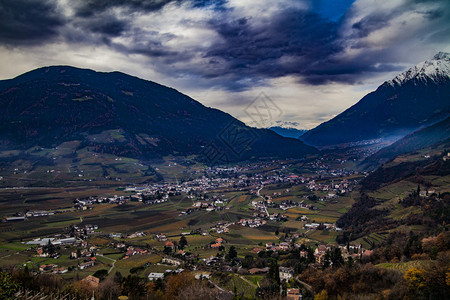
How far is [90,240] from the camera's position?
39219 millimetres

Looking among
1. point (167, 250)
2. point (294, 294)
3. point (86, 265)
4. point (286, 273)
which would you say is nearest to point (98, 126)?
point (167, 250)

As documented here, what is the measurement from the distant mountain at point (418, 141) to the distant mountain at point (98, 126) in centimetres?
5209

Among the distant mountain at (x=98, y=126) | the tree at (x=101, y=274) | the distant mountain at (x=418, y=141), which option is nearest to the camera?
the tree at (x=101, y=274)

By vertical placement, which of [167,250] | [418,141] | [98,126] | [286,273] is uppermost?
[98,126]

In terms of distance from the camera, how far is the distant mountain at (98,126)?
13038cm

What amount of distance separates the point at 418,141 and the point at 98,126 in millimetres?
137198

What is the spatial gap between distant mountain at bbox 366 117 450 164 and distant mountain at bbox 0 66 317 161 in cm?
5209

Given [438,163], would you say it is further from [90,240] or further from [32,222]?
[32,222]

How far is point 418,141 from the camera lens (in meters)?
108

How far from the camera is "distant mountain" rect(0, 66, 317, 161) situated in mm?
130375

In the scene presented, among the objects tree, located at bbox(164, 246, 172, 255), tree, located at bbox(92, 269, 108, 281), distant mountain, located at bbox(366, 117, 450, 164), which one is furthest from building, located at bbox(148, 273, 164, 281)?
distant mountain, located at bbox(366, 117, 450, 164)

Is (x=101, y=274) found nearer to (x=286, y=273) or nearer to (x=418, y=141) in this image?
(x=286, y=273)

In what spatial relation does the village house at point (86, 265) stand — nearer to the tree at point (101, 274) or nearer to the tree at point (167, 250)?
the tree at point (101, 274)

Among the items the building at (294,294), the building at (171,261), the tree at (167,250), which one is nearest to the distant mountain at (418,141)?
the tree at (167,250)
